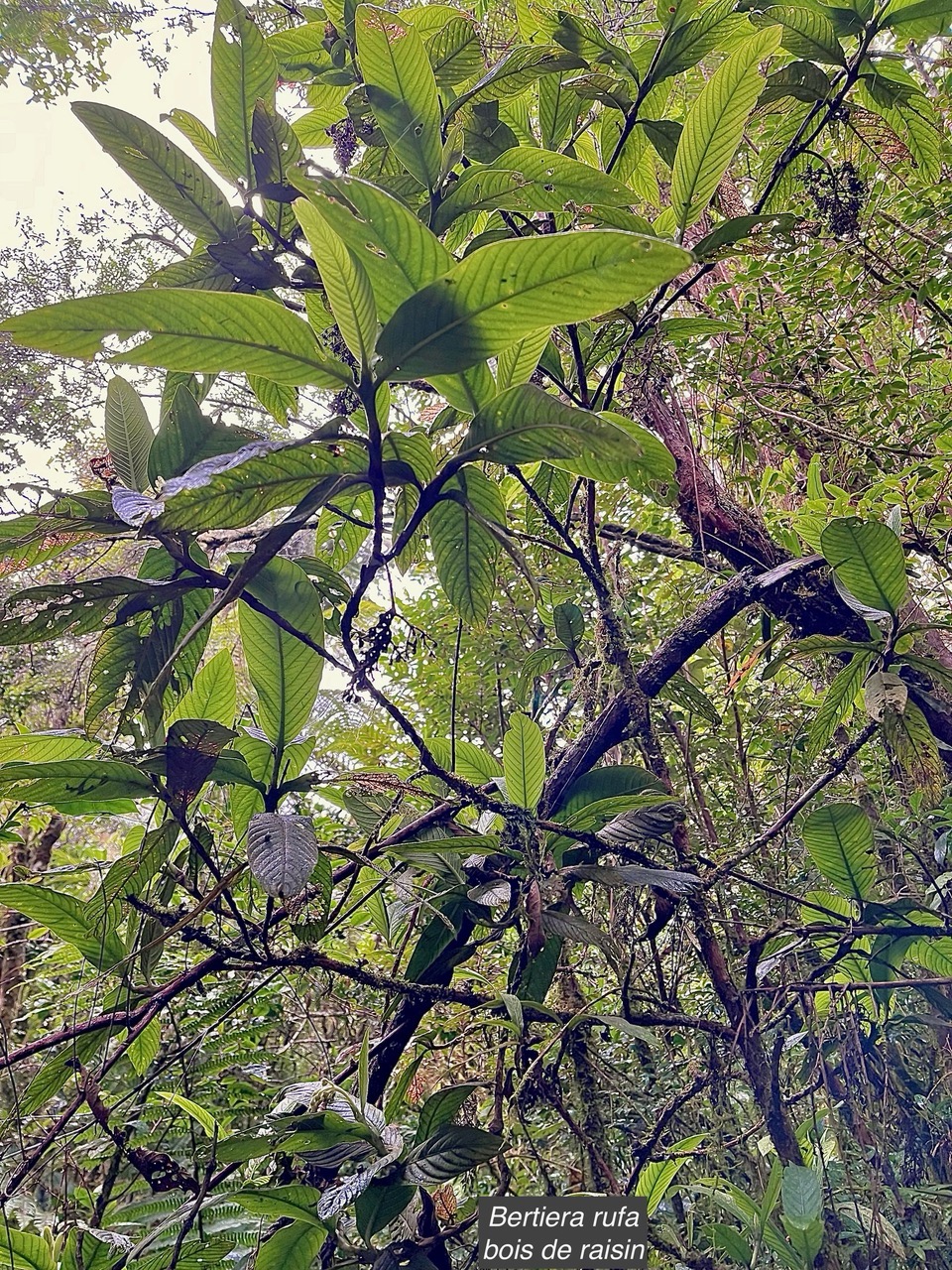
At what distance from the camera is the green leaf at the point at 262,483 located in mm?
421

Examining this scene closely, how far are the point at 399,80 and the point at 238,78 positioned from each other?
0.12m

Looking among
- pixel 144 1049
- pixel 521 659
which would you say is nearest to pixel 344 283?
pixel 144 1049

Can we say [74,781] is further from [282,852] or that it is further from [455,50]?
[455,50]

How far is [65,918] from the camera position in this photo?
67cm

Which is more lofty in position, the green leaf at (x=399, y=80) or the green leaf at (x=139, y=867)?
the green leaf at (x=399, y=80)

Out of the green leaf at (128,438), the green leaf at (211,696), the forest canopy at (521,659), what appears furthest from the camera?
the green leaf at (211,696)

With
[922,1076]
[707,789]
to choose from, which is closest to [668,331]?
[707,789]

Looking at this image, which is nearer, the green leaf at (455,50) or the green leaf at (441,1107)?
the green leaf at (441,1107)

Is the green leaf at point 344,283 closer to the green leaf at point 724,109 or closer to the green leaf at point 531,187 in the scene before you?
the green leaf at point 531,187

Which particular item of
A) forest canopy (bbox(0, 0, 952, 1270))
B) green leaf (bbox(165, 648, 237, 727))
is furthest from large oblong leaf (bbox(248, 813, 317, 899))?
green leaf (bbox(165, 648, 237, 727))

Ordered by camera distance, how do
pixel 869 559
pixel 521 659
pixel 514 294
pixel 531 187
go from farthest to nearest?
pixel 521 659
pixel 869 559
pixel 531 187
pixel 514 294

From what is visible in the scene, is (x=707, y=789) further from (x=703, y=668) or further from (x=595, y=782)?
(x=595, y=782)

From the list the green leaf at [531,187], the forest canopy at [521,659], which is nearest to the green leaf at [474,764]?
the forest canopy at [521,659]

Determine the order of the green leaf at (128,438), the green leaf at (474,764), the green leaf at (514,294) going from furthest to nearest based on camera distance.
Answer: the green leaf at (474,764) < the green leaf at (128,438) < the green leaf at (514,294)
